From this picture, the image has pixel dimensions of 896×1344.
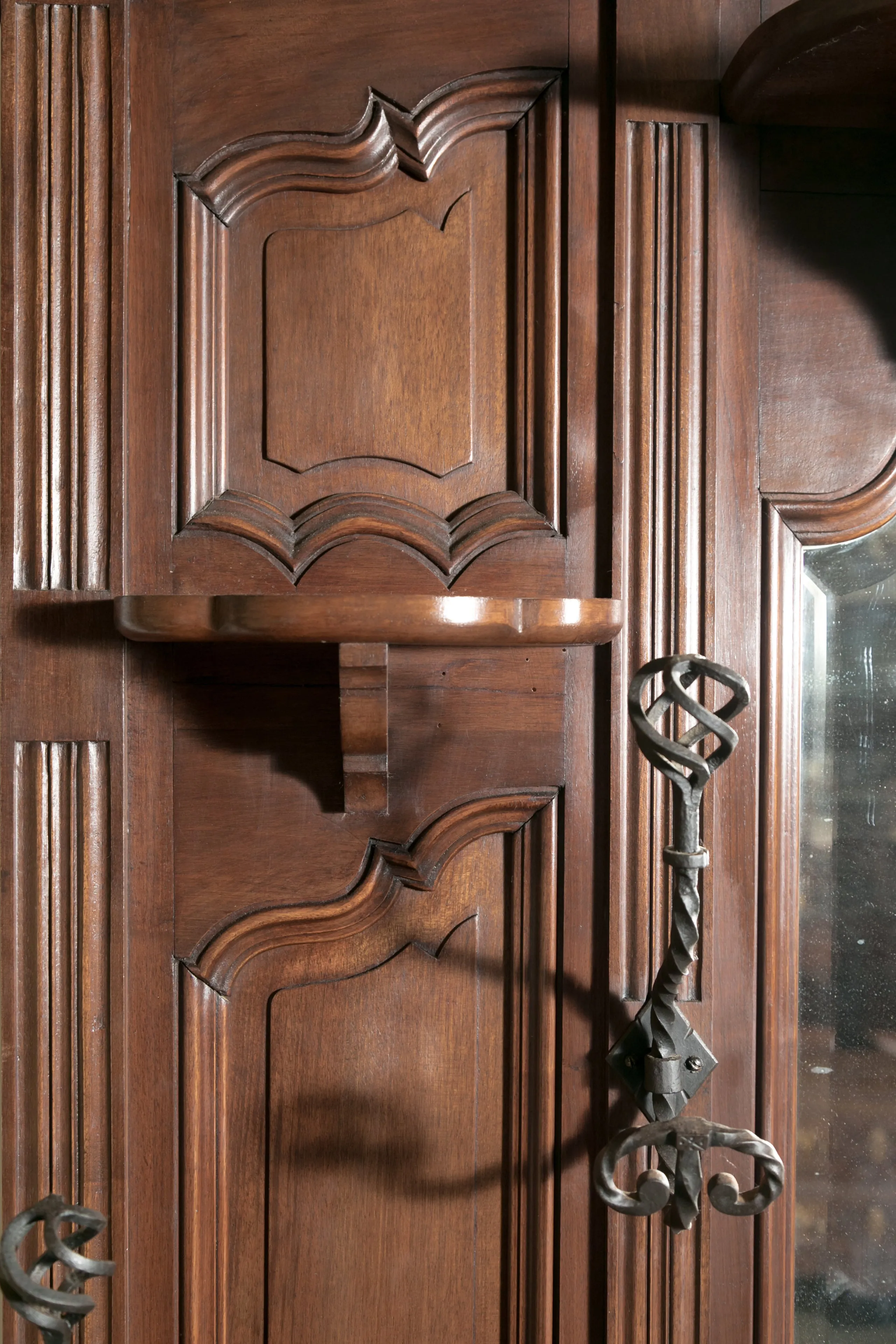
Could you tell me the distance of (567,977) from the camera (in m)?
0.76

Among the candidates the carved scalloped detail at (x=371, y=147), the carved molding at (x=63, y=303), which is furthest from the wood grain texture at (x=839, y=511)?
the carved molding at (x=63, y=303)

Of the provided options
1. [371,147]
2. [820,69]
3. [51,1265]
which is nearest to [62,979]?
[51,1265]

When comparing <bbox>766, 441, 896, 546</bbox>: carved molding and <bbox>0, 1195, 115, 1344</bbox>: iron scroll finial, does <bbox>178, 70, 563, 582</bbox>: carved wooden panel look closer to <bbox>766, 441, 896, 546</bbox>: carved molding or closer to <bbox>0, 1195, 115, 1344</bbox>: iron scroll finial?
<bbox>766, 441, 896, 546</bbox>: carved molding

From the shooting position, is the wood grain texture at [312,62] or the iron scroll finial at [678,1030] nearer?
the iron scroll finial at [678,1030]

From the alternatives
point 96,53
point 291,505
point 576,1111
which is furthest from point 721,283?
point 576,1111

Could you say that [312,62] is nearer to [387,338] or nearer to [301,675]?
[387,338]

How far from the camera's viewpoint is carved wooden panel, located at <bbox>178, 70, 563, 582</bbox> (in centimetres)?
75

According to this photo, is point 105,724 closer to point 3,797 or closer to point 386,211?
point 3,797

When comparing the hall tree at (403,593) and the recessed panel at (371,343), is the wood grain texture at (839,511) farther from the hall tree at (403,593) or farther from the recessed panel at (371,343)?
the recessed panel at (371,343)

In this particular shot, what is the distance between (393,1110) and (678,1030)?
0.74 ft

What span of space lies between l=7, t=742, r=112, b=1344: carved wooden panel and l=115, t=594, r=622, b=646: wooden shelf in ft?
0.55

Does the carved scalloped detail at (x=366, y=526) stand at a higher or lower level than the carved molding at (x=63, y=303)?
lower

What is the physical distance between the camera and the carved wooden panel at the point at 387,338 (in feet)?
2.46

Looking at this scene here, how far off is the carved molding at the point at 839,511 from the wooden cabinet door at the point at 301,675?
14 centimetres
